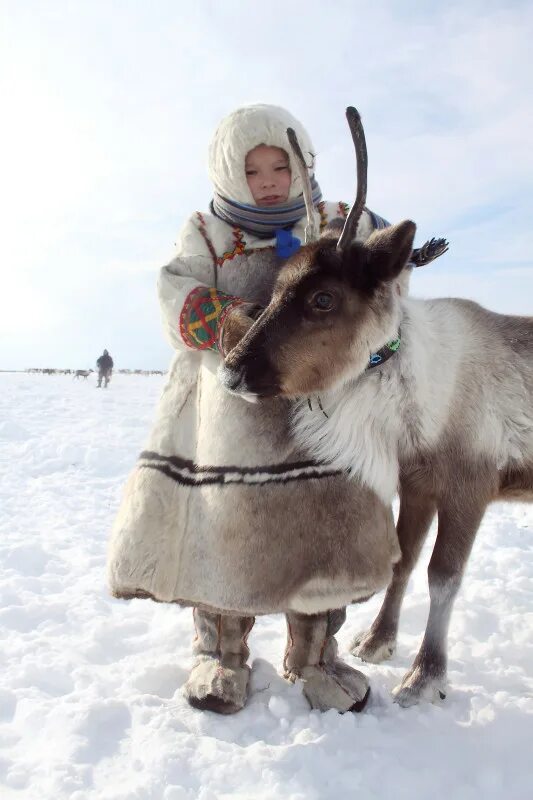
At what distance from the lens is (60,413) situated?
487 inches

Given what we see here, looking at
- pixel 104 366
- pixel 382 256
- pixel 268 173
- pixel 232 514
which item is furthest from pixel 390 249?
pixel 104 366

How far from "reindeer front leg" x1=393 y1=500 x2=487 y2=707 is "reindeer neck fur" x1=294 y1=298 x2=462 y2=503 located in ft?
1.10

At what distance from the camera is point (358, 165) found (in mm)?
2137

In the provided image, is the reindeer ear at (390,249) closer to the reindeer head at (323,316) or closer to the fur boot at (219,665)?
the reindeer head at (323,316)

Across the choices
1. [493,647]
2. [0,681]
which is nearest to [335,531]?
[493,647]

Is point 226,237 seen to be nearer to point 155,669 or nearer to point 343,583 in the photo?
point 343,583

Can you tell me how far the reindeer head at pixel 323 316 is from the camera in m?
2.19

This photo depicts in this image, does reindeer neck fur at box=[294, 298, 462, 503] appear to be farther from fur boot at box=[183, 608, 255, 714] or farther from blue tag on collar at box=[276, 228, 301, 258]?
fur boot at box=[183, 608, 255, 714]

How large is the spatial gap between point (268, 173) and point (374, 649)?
89.7 inches

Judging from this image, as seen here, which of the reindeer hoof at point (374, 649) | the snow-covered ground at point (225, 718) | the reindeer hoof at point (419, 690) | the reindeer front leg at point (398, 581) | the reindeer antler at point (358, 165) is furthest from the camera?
the reindeer hoof at point (374, 649)

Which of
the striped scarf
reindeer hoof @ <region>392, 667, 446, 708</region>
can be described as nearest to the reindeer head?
the striped scarf

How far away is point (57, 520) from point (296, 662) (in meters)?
3.19

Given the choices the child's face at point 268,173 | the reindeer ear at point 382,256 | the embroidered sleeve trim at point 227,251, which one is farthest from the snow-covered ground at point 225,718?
the child's face at point 268,173

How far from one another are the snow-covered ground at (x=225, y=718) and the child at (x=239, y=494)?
176mm
